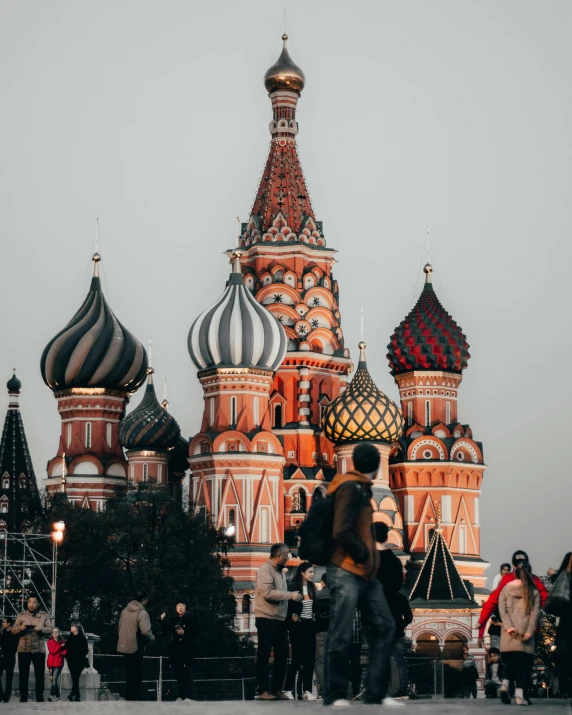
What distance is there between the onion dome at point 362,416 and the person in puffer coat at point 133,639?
37.1 m

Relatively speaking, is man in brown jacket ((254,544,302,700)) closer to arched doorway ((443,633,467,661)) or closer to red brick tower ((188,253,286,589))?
arched doorway ((443,633,467,661))

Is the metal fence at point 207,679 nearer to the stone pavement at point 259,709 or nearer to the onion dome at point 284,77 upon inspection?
the stone pavement at point 259,709

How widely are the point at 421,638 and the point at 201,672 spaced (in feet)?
68.0

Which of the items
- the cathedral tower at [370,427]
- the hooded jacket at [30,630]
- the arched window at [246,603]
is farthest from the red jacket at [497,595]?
the cathedral tower at [370,427]

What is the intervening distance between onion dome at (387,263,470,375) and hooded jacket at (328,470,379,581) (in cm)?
4705

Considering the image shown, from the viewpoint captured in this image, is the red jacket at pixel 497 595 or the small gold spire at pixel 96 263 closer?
the red jacket at pixel 497 595

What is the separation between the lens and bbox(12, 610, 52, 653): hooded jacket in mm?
17984

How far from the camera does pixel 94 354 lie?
56.0 m

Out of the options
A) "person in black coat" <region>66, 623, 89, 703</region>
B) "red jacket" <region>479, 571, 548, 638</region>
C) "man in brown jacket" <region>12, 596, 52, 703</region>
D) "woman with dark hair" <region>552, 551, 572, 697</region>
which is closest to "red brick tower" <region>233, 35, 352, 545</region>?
"person in black coat" <region>66, 623, 89, 703</region>

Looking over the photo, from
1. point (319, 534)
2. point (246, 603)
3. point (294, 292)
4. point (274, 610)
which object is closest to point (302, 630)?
point (274, 610)

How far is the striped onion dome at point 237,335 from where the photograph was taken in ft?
173

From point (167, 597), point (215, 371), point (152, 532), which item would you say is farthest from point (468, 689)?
point (215, 371)

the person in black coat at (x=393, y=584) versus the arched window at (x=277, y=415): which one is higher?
the arched window at (x=277, y=415)

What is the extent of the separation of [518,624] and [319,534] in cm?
315
